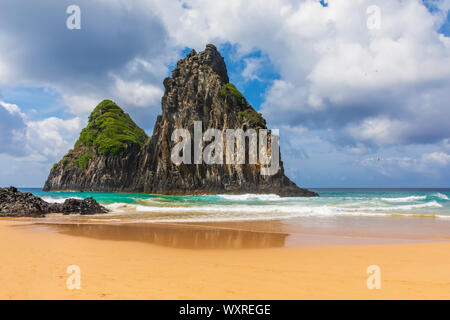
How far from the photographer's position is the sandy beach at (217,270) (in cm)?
349

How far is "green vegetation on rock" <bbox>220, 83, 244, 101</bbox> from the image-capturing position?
6831cm

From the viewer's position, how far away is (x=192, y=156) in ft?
217

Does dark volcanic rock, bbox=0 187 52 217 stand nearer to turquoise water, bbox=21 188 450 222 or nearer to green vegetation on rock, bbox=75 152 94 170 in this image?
turquoise water, bbox=21 188 450 222

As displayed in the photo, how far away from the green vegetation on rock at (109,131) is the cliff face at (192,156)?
81 centimetres

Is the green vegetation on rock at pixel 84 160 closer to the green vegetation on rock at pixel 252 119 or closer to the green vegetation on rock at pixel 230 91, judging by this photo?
the green vegetation on rock at pixel 230 91

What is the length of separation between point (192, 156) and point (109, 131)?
132 feet

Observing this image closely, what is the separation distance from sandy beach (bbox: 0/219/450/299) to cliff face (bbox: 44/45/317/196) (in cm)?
5146

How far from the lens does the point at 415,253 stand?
638 cm

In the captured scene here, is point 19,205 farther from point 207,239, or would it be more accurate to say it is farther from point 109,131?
point 109,131

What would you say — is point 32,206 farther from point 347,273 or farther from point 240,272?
point 347,273

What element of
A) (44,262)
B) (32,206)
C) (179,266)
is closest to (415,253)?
(179,266)

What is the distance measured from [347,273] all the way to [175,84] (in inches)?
2954

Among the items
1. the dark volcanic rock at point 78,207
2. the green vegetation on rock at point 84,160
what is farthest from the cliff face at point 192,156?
the dark volcanic rock at point 78,207

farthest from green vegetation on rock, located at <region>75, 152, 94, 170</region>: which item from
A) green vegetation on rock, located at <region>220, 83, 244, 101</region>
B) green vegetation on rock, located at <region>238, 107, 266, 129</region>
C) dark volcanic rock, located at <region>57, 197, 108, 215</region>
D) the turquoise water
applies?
dark volcanic rock, located at <region>57, 197, 108, 215</region>
